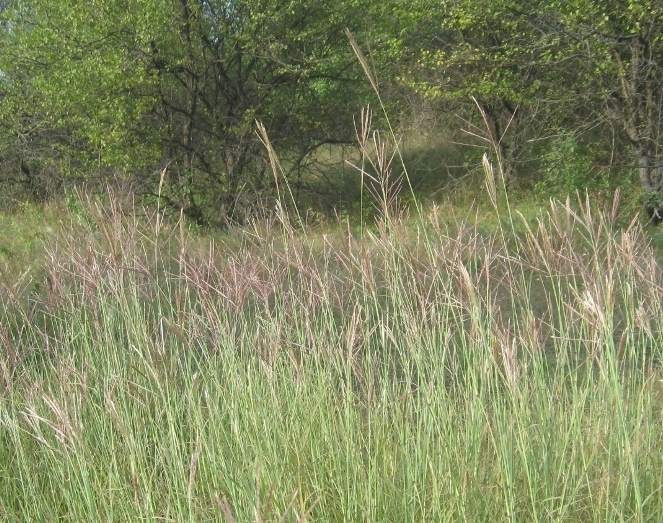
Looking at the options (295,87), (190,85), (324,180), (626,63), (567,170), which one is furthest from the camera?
(324,180)

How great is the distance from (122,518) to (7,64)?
10185mm

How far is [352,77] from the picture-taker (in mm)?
11633

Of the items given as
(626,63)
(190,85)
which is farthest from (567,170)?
(190,85)

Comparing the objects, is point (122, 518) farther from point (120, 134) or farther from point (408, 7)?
point (408, 7)

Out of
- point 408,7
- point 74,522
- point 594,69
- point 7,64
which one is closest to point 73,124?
point 7,64

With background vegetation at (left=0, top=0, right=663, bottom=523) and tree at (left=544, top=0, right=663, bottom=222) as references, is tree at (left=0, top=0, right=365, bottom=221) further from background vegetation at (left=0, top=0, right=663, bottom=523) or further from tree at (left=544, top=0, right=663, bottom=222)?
tree at (left=544, top=0, right=663, bottom=222)

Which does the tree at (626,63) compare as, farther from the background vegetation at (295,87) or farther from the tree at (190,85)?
the tree at (190,85)

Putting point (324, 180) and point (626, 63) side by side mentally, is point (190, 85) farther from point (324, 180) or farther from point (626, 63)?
point (626, 63)

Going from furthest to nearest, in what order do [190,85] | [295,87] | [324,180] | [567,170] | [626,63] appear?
[324,180] → [295,87] → [190,85] → [567,170] → [626,63]

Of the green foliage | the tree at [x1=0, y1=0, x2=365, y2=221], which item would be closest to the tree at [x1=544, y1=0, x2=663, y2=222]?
the green foliage

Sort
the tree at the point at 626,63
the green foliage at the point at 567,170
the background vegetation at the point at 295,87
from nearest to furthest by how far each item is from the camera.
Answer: the tree at the point at 626,63 → the background vegetation at the point at 295,87 → the green foliage at the point at 567,170

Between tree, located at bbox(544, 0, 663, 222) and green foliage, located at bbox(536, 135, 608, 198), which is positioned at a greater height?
tree, located at bbox(544, 0, 663, 222)

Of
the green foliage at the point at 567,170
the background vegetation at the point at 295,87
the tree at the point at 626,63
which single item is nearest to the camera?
the tree at the point at 626,63

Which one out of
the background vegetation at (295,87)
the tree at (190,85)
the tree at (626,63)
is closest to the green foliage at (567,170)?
the background vegetation at (295,87)
